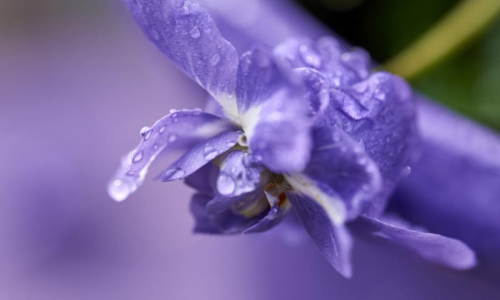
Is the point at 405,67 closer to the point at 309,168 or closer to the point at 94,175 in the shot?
the point at 309,168

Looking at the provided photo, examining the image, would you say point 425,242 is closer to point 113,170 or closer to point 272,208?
point 272,208

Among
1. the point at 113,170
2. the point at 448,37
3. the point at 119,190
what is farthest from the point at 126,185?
the point at 113,170

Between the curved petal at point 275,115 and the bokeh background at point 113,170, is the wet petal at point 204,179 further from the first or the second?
A: the bokeh background at point 113,170

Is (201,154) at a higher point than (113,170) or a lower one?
higher

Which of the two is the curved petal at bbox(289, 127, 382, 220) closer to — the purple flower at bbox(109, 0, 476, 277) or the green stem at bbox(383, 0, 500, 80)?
the purple flower at bbox(109, 0, 476, 277)

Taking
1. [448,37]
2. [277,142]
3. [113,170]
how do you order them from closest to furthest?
[277,142] → [448,37] → [113,170]

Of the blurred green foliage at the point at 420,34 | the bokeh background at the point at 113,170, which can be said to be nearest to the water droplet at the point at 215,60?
the bokeh background at the point at 113,170

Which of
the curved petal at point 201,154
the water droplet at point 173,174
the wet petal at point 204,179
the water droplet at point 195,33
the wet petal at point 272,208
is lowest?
the wet petal at point 272,208

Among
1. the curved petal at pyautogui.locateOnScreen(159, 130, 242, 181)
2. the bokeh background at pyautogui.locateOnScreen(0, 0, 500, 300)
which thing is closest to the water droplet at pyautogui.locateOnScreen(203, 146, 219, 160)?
the curved petal at pyautogui.locateOnScreen(159, 130, 242, 181)
